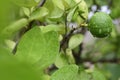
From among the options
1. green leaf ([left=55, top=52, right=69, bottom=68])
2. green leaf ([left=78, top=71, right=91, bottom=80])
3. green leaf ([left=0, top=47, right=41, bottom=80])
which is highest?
green leaf ([left=0, top=47, right=41, bottom=80])

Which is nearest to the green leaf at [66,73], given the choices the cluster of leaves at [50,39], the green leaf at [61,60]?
the cluster of leaves at [50,39]

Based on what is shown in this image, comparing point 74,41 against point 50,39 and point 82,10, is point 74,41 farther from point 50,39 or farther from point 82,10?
point 50,39

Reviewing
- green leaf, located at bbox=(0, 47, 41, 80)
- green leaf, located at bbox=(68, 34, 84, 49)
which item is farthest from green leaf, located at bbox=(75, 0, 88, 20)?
green leaf, located at bbox=(0, 47, 41, 80)

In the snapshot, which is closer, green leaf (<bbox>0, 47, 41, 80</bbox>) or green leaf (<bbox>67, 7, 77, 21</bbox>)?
green leaf (<bbox>0, 47, 41, 80</bbox>)

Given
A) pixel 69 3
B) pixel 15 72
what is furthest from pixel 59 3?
pixel 15 72

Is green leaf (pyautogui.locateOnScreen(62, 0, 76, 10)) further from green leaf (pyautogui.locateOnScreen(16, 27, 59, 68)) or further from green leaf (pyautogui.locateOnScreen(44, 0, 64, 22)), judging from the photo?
green leaf (pyautogui.locateOnScreen(16, 27, 59, 68))

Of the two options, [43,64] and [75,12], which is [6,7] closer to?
[43,64]

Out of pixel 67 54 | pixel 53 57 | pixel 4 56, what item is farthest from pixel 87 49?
pixel 4 56
